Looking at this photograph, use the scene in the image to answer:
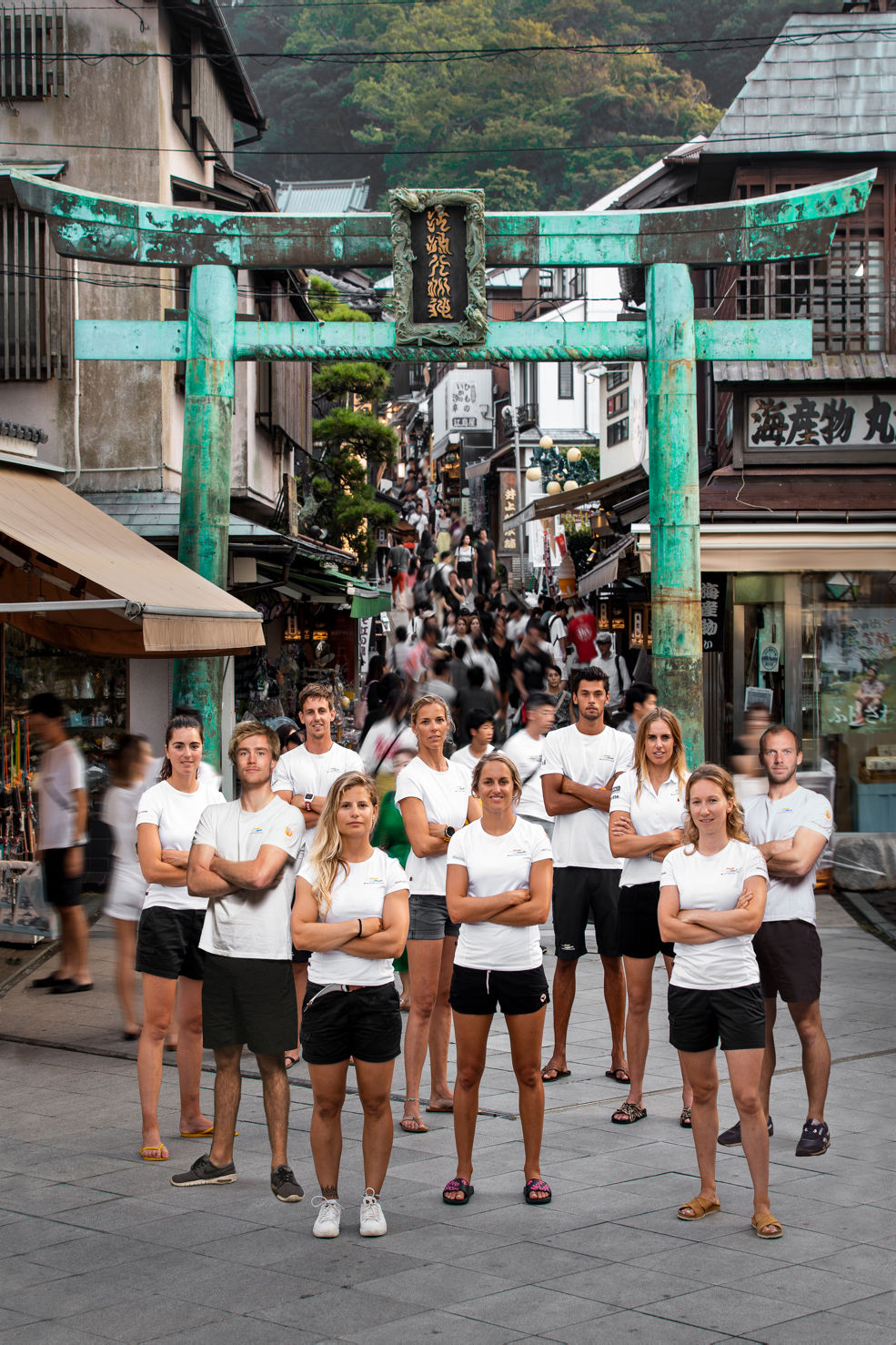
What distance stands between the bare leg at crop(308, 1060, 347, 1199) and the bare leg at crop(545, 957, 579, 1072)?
6.94 feet

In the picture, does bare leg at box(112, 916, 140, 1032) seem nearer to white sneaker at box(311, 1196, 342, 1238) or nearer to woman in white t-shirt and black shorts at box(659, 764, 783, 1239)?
white sneaker at box(311, 1196, 342, 1238)

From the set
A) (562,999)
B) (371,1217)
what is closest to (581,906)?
(562,999)

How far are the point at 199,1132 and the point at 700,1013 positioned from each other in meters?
2.47

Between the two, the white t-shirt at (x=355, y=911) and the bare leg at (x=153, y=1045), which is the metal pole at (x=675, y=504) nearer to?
the bare leg at (x=153, y=1045)

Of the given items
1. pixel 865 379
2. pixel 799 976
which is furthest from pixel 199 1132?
pixel 865 379

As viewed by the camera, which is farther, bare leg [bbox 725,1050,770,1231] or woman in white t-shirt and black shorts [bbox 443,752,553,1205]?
woman in white t-shirt and black shorts [bbox 443,752,553,1205]

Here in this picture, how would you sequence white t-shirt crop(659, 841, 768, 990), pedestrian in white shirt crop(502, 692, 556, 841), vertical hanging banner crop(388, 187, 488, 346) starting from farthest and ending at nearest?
1. vertical hanging banner crop(388, 187, 488, 346)
2. pedestrian in white shirt crop(502, 692, 556, 841)
3. white t-shirt crop(659, 841, 768, 990)

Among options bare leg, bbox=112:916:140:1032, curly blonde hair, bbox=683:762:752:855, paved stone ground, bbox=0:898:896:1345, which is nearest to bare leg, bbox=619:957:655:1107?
paved stone ground, bbox=0:898:896:1345

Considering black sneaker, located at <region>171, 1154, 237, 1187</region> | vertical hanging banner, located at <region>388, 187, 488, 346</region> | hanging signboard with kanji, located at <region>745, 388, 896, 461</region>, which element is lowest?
black sneaker, located at <region>171, 1154, 237, 1187</region>

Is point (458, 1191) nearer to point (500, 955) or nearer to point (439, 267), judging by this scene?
point (500, 955)

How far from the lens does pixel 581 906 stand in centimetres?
707

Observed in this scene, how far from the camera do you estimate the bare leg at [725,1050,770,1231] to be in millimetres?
5051

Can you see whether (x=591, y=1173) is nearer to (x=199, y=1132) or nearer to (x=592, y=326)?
(x=199, y=1132)

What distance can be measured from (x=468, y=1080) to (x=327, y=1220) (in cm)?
78
